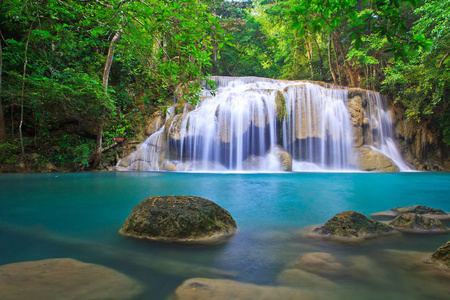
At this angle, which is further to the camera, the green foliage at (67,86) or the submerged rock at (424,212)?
the green foliage at (67,86)

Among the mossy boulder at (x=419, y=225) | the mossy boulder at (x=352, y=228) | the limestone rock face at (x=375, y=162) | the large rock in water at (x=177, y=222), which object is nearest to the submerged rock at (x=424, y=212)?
the mossy boulder at (x=419, y=225)

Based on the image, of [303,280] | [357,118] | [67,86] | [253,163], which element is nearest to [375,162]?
[357,118]

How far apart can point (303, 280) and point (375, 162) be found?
14.9 m

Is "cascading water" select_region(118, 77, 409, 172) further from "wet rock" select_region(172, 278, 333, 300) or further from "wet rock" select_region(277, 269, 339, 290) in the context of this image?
"wet rock" select_region(172, 278, 333, 300)

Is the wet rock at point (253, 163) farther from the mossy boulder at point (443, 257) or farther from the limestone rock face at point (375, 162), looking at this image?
the mossy boulder at point (443, 257)

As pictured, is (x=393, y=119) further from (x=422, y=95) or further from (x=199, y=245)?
(x=199, y=245)

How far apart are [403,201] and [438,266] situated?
4581mm

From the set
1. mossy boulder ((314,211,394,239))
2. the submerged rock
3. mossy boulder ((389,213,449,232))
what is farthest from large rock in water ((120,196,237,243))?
the submerged rock

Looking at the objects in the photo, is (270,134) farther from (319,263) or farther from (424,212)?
(319,263)

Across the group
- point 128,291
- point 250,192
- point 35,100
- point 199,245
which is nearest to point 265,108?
point 250,192

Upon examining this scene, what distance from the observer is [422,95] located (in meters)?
15.8

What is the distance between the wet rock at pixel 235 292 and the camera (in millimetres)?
1760

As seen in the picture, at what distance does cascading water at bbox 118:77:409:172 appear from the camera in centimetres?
1434

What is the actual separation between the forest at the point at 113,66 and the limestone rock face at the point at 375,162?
3.52 m
